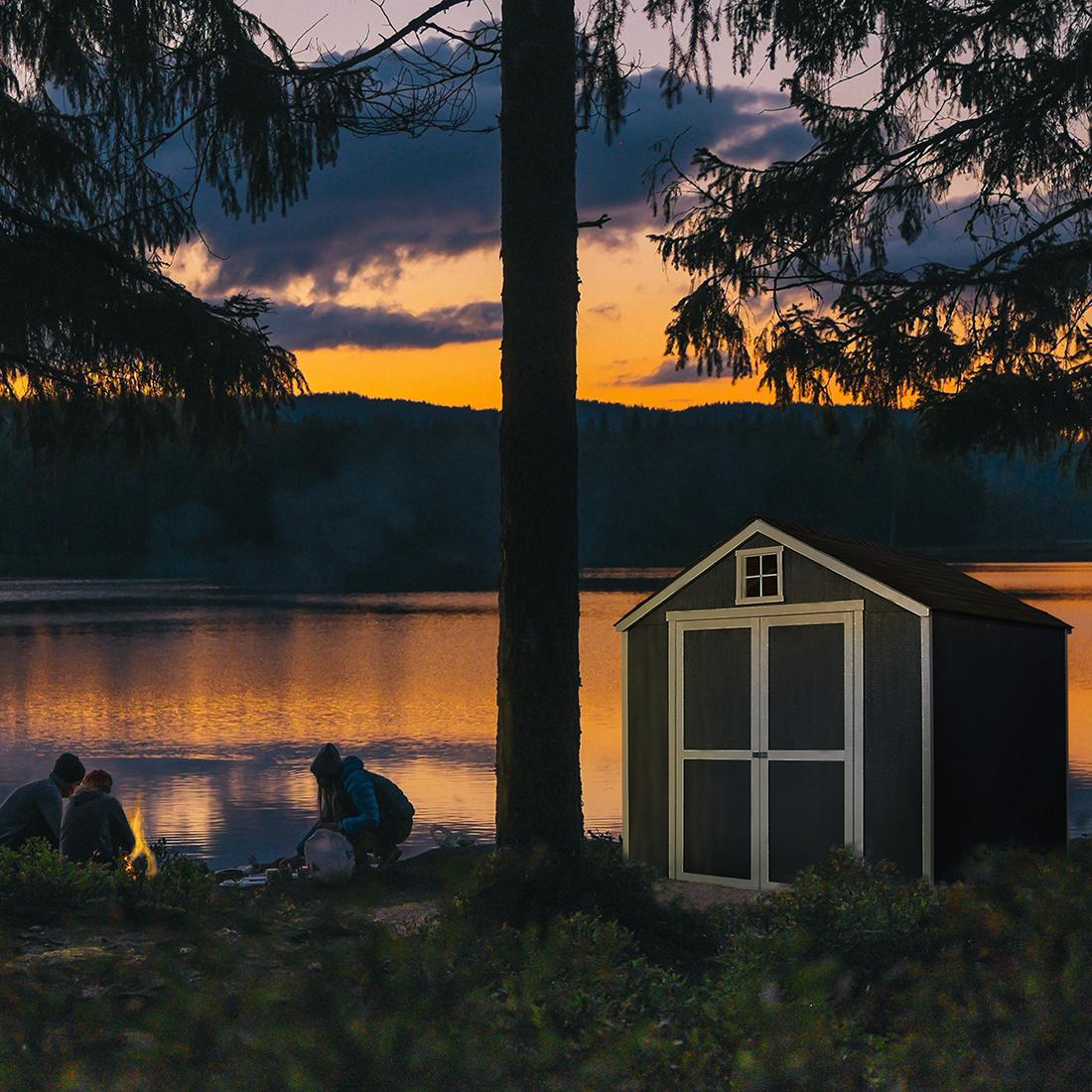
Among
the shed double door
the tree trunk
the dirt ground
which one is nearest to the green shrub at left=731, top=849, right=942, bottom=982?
the tree trunk

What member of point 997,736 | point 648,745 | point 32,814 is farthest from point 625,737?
point 32,814

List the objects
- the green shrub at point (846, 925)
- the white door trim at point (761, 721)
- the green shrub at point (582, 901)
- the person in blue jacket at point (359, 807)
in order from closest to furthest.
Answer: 1. the green shrub at point (846, 925)
2. the green shrub at point (582, 901)
3. the white door trim at point (761, 721)
4. the person in blue jacket at point (359, 807)

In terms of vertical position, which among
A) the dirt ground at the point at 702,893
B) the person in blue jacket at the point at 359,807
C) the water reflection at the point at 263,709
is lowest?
the water reflection at the point at 263,709

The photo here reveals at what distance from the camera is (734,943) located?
22.2 ft

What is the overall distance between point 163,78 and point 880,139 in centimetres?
561

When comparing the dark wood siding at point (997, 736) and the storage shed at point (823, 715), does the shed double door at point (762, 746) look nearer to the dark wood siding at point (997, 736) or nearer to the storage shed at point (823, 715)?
the storage shed at point (823, 715)

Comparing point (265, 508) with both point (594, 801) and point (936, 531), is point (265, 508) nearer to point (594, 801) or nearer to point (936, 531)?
point (936, 531)

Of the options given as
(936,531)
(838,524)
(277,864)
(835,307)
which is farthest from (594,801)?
(936,531)

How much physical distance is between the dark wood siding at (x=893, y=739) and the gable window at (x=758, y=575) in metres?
0.84

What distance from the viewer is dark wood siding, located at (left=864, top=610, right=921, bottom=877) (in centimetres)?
1023

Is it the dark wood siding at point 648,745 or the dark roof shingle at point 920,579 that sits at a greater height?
the dark roof shingle at point 920,579

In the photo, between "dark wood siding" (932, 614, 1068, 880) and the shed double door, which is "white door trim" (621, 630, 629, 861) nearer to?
the shed double door

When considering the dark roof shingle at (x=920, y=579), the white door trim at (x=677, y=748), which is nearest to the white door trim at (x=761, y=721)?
the white door trim at (x=677, y=748)

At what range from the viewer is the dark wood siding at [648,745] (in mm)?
11680
